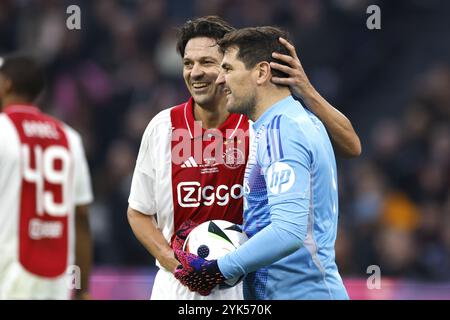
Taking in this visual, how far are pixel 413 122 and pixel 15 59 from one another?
7.42 m

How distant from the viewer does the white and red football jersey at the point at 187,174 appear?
6.33 meters

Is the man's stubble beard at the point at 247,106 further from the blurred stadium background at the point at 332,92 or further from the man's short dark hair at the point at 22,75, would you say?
the blurred stadium background at the point at 332,92

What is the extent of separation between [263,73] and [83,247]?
153cm

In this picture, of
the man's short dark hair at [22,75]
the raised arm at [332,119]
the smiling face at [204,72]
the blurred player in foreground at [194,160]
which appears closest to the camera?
the raised arm at [332,119]

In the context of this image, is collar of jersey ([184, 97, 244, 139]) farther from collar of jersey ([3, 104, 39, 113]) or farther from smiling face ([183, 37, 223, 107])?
collar of jersey ([3, 104, 39, 113])

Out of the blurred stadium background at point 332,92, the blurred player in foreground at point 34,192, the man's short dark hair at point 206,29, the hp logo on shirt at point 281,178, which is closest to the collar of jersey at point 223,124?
the man's short dark hair at point 206,29

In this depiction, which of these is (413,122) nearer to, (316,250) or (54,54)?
(54,54)

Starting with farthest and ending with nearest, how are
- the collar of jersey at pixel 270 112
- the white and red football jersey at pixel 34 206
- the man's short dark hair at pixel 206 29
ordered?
1. the man's short dark hair at pixel 206 29
2. the white and red football jersey at pixel 34 206
3. the collar of jersey at pixel 270 112

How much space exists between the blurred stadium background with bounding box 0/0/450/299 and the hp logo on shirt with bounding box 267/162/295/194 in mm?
6015

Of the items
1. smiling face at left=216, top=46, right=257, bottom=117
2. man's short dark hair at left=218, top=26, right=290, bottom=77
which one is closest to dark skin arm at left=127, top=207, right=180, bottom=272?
smiling face at left=216, top=46, right=257, bottom=117

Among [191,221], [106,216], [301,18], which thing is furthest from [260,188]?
[301,18]

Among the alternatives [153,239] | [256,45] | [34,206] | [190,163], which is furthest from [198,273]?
[256,45]

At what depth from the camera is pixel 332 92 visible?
1377 centimetres

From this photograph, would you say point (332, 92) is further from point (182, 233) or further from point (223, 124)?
point (182, 233)
